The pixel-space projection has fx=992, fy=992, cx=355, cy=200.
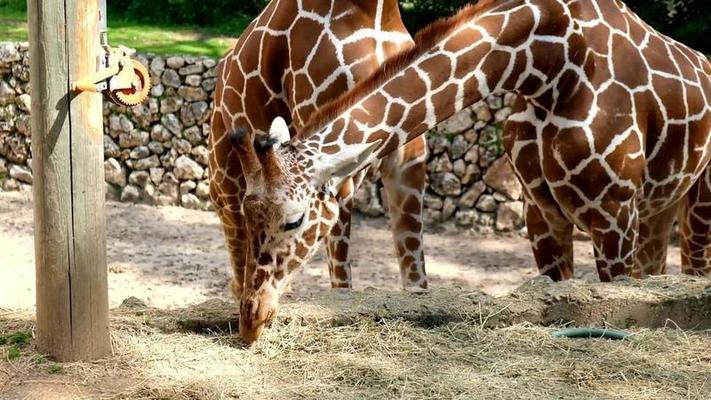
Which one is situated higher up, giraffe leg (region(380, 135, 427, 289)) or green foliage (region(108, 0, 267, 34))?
green foliage (region(108, 0, 267, 34))

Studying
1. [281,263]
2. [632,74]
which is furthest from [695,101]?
[281,263]

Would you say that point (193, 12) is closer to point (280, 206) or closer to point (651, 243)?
point (651, 243)

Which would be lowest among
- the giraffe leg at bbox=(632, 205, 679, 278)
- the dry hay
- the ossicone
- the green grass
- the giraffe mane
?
the dry hay

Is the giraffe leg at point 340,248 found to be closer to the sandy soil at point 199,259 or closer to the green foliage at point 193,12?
the sandy soil at point 199,259

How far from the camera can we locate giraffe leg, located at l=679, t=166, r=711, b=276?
21.5 feet

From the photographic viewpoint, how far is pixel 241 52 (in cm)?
638

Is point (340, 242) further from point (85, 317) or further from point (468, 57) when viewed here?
point (85, 317)

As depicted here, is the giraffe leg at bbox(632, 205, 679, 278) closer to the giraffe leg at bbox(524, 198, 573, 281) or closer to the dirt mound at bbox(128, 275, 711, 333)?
the giraffe leg at bbox(524, 198, 573, 281)

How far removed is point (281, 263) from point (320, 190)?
384 millimetres

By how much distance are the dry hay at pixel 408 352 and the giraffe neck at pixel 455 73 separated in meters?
0.87

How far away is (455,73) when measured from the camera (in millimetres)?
5039

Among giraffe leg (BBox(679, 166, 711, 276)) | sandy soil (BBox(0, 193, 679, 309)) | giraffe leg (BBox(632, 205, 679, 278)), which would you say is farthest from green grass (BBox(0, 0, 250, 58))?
giraffe leg (BBox(679, 166, 711, 276))

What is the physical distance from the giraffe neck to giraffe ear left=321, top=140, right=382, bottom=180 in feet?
0.15

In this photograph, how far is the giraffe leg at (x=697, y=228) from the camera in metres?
6.56
